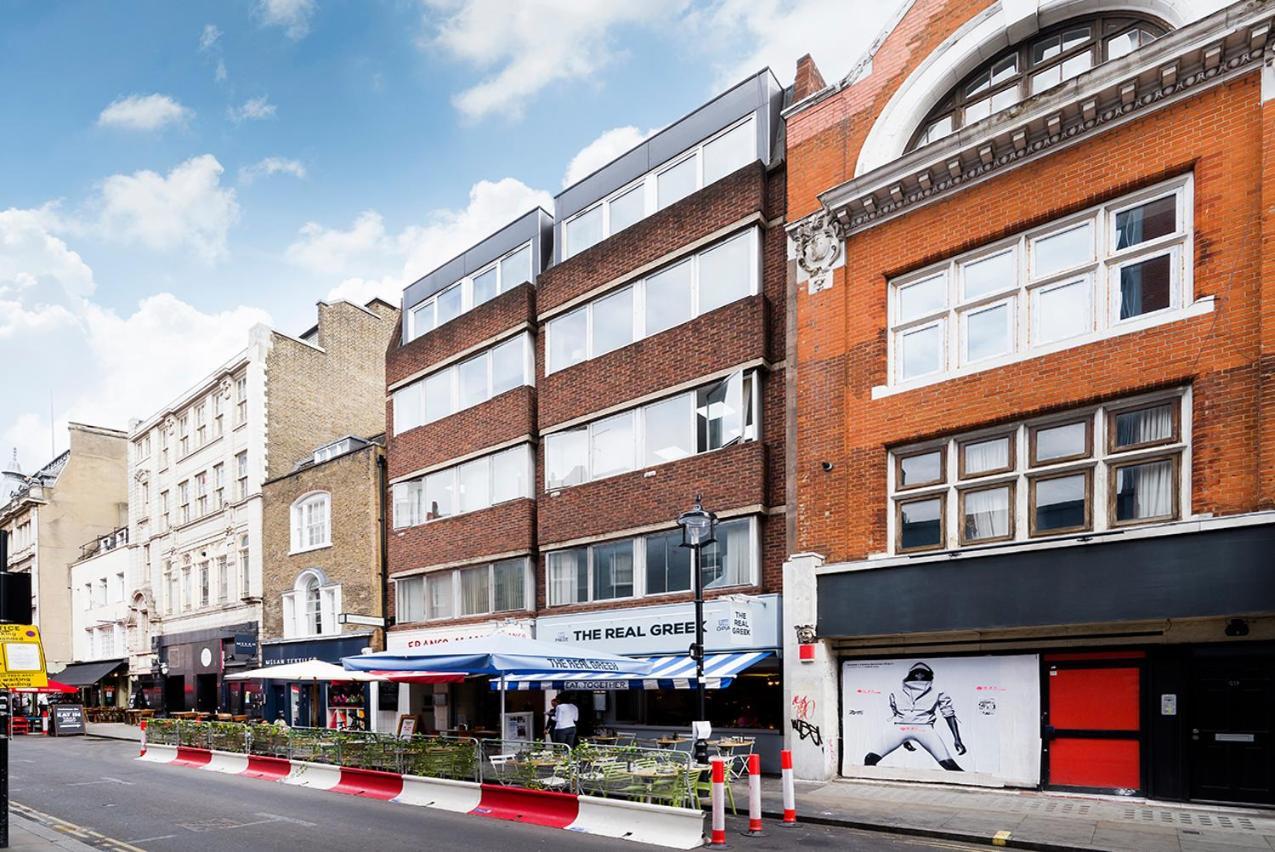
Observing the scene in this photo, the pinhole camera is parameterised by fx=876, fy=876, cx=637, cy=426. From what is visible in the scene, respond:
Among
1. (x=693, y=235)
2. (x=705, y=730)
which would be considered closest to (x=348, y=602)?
(x=693, y=235)

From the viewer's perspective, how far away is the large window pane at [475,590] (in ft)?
75.8

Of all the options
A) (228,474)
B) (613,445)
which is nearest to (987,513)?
(613,445)

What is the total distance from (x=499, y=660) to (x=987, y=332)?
9.26 metres

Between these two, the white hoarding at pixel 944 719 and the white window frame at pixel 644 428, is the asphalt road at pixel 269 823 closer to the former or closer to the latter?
the white hoarding at pixel 944 719

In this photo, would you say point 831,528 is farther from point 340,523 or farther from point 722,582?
point 340,523

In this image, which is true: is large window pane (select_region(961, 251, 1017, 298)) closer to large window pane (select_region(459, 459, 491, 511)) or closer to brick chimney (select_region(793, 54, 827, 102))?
brick chimney (select_region(793, 54, 827, 102))

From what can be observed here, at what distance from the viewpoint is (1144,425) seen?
12406 mm

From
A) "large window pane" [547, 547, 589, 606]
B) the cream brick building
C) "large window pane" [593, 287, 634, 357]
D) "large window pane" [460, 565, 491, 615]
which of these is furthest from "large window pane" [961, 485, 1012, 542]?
the cream brick building

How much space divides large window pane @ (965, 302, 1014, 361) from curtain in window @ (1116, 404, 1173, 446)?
2.05 metres

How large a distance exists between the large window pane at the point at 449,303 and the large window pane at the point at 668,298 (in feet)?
25.8

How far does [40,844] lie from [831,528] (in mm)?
11879

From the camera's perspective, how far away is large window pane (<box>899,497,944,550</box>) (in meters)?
14.4

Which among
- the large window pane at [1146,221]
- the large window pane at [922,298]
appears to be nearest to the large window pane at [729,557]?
the large window pane at [922,298]

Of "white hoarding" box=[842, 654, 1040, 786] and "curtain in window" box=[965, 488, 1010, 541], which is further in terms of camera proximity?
"curtain in window" box=[965, 488, 1010, 541]
